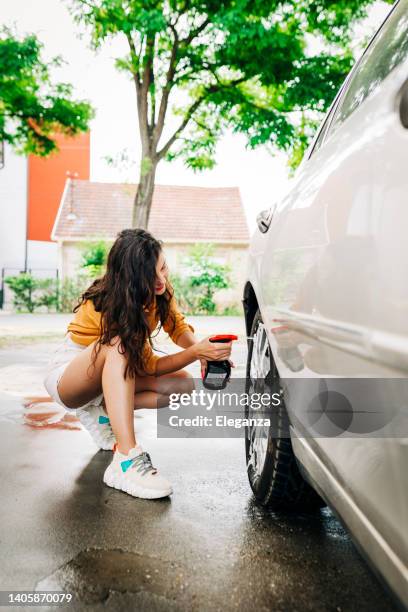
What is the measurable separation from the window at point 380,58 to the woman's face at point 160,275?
0.98 metres

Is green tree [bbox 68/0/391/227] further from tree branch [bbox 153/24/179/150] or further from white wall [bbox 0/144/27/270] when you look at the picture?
white wall [bbox 0/144/27/270]

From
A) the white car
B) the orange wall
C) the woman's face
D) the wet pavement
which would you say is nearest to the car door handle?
the white car

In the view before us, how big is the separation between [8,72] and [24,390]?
825cm

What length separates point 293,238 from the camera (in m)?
1.59

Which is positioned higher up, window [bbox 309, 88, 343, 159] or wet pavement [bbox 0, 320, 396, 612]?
window [bbox 309, 88, 343, 159]

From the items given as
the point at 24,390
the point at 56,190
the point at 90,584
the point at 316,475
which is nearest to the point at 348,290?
the point at 316,475

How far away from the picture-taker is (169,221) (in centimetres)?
2367

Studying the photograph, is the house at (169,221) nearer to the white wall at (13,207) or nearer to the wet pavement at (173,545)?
the white wall at (13,207)

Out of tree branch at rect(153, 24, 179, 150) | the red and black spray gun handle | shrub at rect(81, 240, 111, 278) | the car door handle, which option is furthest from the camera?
shrub at rect(81, 240, 111, 278)

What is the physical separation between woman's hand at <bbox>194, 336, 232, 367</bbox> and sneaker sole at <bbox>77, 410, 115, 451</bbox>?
74cm

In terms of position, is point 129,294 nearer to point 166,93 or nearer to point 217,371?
point 217,371

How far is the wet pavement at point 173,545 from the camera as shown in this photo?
154cm

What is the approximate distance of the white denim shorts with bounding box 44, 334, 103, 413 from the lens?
8.35ft

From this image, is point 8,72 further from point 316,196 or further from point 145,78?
point 316,196
